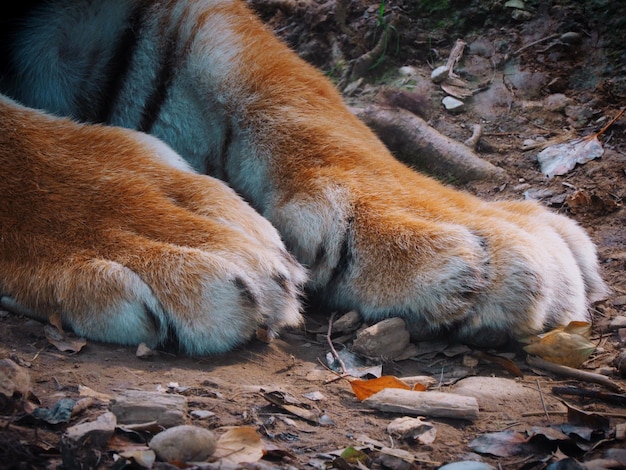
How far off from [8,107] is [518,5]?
2.16m

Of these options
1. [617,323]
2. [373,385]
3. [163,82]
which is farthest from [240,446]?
[163,82]

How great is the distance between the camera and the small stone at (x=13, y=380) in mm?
1325

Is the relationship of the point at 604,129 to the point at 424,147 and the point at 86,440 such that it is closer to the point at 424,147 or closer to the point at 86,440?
the point at 424,147

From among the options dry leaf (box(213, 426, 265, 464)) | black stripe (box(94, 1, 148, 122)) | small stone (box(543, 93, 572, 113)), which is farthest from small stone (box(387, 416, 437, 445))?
small stone (box(543, 93, 572, 113))

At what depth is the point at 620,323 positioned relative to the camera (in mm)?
1902

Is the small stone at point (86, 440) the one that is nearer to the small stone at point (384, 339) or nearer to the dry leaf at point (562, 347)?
the small stone at point (384, 339)

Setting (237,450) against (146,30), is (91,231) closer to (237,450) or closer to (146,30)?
(237,450)

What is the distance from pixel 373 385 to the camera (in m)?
1.59

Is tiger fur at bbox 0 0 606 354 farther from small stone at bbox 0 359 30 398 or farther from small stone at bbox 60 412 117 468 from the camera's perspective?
small stone at bbox 60 412 117 468

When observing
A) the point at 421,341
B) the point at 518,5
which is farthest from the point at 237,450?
Result: the point at 518,5

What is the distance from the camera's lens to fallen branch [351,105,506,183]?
9.14 ft

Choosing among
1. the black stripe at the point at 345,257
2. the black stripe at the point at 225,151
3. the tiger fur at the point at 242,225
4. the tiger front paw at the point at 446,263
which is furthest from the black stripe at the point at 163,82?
the black stripe at the point at 345,257

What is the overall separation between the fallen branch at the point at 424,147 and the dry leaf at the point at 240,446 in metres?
1.70

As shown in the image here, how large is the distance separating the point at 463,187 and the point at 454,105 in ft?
1.46
